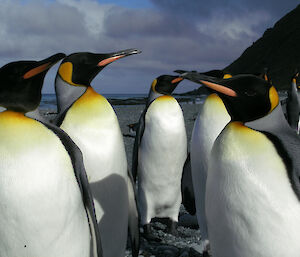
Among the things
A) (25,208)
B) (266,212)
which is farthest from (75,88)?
(266,212)

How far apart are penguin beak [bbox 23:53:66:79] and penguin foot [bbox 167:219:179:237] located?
10.5ft

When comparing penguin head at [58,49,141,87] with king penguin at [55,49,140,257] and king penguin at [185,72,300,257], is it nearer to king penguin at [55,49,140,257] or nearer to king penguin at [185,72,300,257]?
king penguin at [55,49,140,257]

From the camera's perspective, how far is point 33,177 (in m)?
1.97

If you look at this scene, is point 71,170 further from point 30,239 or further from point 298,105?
point 298,105

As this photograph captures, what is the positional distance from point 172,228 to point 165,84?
1808 mm

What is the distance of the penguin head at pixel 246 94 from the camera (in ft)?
6.97

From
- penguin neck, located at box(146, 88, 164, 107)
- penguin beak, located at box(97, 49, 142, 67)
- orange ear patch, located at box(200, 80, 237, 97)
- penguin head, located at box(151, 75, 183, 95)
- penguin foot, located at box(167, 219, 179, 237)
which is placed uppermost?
penguin beak, located at box(97, 49, 142, 67)

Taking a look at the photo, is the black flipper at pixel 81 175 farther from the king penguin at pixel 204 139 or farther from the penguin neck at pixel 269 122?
the king penguin at pixel 204 139

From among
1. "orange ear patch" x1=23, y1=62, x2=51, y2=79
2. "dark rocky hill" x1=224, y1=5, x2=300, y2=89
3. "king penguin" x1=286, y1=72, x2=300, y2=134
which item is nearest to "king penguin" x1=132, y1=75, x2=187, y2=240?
"orange ear patch" x1=23, y1=62, x2=51, y2=79

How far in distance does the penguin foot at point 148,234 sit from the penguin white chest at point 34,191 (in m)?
2.46

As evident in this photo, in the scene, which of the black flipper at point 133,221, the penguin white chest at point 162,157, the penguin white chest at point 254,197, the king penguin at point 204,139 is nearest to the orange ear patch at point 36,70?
the penguin white chest at point 254,197

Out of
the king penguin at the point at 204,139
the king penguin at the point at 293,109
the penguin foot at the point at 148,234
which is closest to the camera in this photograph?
the king penguin at the point at 204,139

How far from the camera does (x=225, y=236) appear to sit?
87.0 inches

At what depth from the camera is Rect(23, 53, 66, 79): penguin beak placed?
6.52 feet
